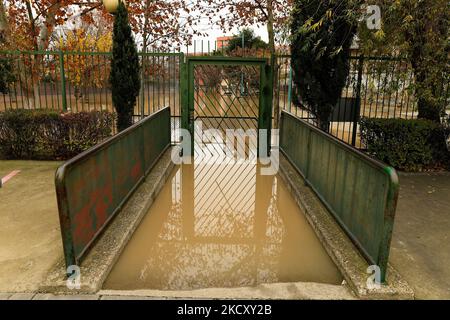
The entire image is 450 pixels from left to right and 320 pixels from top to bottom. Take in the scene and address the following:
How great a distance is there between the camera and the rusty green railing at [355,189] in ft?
10.9

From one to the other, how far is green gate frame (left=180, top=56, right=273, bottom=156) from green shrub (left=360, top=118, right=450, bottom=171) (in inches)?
91.9

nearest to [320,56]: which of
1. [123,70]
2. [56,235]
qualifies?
[123,70]

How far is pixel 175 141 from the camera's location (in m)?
9.95

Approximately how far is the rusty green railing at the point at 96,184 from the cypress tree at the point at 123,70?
2.76 meters

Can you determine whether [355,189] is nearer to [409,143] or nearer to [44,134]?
[409,143]

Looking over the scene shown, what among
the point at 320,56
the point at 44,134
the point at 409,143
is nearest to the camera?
the point at 409,143

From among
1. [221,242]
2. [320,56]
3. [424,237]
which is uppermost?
[320,56]

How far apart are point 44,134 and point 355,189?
6.54m

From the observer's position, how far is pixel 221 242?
471 centimetres

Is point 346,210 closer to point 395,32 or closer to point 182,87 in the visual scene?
point 395,32

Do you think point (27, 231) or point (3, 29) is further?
point (3, 29)

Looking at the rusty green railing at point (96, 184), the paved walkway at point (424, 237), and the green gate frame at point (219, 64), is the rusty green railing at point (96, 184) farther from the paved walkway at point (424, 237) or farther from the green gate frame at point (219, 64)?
the paved walkway at point (424, 237)

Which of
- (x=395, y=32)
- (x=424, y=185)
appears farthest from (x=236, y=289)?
(x=395, y=32)
